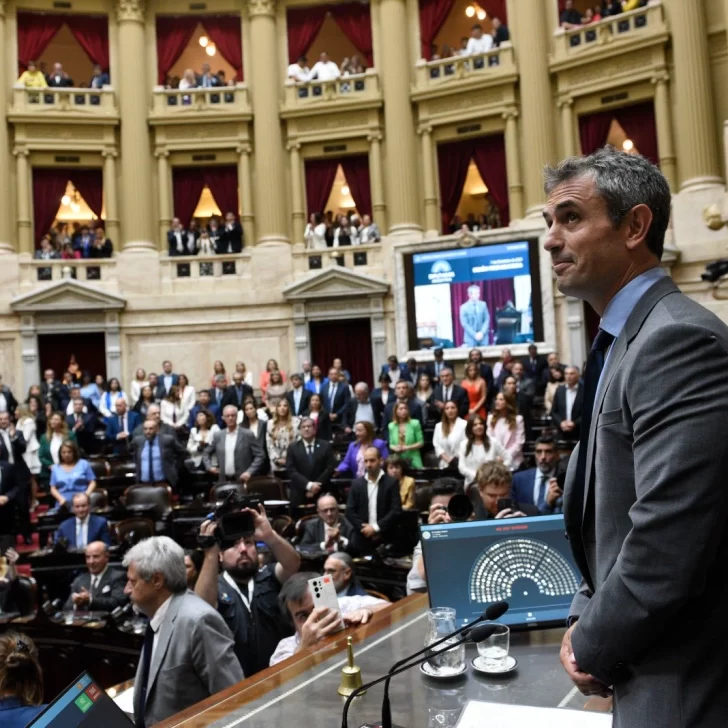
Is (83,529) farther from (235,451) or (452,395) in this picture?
(452,395)

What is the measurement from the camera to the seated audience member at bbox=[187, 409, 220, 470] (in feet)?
32.4

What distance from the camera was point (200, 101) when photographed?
57.1 feet

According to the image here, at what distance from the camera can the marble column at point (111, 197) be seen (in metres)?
17.2

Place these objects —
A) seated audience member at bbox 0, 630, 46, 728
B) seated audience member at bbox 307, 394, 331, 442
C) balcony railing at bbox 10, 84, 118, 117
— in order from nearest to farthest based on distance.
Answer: seated audience member at bbox 0, 630, 46, 728 → seated audience member at bbox 307, 394, 331, 442 → balcony railing at bbox 10, 84, 118, 117

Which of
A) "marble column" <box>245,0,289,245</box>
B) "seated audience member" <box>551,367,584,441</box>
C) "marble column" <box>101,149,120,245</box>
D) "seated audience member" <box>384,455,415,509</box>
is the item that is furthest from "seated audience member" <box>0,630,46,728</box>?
"marble column" <box>101,149,120,245</box>

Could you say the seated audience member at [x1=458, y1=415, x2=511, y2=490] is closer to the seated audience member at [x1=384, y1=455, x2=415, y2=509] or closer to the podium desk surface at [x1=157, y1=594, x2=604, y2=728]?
the seated audience member at [x1=384, y1=455, x2=415, y2=509]

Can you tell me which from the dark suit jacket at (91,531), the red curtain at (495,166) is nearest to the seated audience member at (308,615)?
the dark suit jacket at (91,531)

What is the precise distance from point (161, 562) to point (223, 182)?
15.6 metres

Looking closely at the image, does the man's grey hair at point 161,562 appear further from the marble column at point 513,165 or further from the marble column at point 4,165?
the marble column at point 4,165

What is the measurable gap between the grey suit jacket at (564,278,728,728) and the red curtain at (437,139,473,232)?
15951 mm

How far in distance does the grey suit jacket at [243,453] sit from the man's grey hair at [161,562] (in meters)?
5.74

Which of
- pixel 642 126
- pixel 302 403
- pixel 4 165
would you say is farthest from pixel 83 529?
pixel 642 126

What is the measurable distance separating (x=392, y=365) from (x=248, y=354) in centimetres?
487

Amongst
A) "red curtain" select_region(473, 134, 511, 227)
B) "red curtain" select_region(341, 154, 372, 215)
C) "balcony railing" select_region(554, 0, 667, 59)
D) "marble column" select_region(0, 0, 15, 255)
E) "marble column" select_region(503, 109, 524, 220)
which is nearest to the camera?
"balcony railing" select_region(554, 0, 667, 59)
